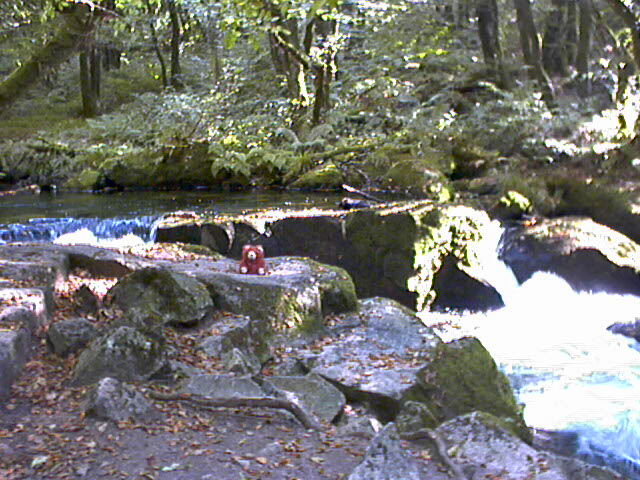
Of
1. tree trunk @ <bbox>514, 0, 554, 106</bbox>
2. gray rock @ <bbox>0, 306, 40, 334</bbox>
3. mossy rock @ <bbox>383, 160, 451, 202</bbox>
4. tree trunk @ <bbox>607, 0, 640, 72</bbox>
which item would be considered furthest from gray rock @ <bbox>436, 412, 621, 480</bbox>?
tree trunk @ <bbox>514, 0, 554, 106</bbox>

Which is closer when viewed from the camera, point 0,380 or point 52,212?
point 0,380

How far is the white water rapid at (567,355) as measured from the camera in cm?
727

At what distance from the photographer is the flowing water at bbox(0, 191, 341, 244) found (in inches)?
445

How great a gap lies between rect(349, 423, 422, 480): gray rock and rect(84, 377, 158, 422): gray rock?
165 centimetres

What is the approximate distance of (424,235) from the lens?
10.7 meters

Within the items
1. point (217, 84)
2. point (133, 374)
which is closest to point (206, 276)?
point (133, 374)

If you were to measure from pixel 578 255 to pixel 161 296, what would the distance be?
298 inches

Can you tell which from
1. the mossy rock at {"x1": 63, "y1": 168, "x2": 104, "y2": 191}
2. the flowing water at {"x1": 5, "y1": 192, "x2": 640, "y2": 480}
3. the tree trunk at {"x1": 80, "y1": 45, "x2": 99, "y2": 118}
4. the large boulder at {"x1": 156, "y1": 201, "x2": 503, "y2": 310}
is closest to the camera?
the flowing water at {"x1": 5, "y1": 192, "x2": 640, "y2": 480}

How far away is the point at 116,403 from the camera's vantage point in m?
4.92

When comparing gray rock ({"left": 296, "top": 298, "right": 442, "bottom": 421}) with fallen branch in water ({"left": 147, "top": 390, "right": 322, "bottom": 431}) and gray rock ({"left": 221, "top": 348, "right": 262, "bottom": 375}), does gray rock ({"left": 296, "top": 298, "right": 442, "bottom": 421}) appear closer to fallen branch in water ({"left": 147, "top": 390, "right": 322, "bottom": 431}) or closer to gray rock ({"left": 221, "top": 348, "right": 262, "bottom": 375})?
gray rock ({"left": 221, "top": 348, "right": 262, "bottom": 375})

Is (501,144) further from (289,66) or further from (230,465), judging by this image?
(230,465)

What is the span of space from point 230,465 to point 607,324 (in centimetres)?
780

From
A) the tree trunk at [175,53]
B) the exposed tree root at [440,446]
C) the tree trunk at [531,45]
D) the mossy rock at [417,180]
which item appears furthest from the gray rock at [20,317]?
the tree trunk at [175,53]

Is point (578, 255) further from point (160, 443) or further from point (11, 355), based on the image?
point (11, 355)
